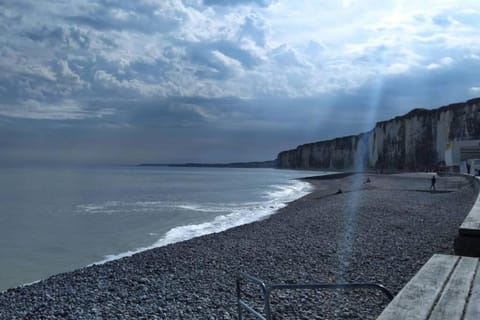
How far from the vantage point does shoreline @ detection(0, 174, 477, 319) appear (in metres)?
5.71

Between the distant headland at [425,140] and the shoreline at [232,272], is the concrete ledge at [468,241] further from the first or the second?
the distant headland at [425,140]

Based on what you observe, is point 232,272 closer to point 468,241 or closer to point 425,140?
point 468,241

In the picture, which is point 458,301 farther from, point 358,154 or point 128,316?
point 358,154

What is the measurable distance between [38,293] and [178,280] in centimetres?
242

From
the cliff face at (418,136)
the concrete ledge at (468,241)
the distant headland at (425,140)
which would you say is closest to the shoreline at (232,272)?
the concrete ledge at (468,241)

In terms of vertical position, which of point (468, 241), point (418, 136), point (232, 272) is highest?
point (418, 136)

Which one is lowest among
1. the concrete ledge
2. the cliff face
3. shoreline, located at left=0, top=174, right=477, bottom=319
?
shoreline, located at left=0, top=174, right=477, bottom=319

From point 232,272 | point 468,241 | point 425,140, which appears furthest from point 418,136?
point 468,241

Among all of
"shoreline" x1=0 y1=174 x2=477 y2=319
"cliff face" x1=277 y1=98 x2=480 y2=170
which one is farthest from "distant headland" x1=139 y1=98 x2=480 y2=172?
"shoreline" x1=0 y1=174 x2=477 y2=319

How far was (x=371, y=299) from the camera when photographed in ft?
18.0

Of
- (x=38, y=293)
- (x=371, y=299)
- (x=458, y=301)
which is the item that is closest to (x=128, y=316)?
(x=38, y=293)

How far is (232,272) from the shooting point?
7.74 metres

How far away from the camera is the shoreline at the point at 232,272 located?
18.7ft

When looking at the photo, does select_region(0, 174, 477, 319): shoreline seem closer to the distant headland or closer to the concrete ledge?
the concrete ledge
